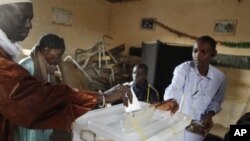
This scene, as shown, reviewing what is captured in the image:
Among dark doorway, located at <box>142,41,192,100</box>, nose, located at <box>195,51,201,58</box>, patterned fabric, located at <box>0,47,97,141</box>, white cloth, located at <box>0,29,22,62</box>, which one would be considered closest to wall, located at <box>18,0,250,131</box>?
dark doorway, located at <box>142,41,192,100</box>

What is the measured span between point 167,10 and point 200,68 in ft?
3.90

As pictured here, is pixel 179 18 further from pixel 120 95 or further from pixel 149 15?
pixel 120 95

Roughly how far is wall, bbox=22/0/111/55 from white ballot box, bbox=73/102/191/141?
4.03ft

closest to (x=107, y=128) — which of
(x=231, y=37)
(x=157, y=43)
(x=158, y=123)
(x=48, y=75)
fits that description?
(x=158, y=123)

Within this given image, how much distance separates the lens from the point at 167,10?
2.33 m

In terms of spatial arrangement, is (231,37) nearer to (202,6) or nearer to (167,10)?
(202,6)

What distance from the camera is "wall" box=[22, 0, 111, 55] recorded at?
203cm

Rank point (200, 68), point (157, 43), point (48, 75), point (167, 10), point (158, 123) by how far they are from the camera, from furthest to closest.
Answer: point (167, 10) → point (157, 43) → point (200, 68) → point (48, 75) → point (158, 123)

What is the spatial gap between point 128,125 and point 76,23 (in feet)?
6.02

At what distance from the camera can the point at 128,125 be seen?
720mm

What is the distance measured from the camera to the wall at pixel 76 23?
2.03 m

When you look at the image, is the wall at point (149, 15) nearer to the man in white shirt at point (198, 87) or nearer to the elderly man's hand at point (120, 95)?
the man in white shirt at point (198, 87)

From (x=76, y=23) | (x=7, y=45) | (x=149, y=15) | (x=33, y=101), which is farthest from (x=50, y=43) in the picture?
(x=149, y=15)

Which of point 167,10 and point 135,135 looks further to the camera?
point 167,10
